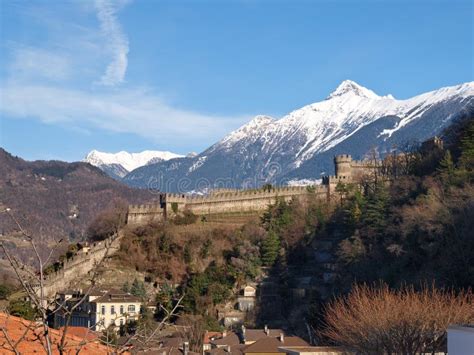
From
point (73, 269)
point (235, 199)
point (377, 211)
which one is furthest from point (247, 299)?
point (235, 199)

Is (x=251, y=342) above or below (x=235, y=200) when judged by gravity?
below

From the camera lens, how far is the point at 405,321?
125 feet

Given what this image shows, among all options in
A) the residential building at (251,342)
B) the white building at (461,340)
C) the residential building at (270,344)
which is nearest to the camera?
the white building at (461,340)

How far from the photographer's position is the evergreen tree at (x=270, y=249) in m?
73.4

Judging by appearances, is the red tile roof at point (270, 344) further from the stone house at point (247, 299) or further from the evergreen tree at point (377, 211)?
the evergreen tree at point (377, 211)

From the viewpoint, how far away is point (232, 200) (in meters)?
82.2

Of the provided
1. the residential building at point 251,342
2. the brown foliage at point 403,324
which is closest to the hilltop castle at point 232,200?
the residential building at point 251,342

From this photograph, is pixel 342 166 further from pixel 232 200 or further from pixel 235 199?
pixel 232 200

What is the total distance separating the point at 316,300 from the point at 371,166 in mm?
26883

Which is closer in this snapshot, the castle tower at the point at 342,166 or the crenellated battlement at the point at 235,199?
the crenellated battlement at the point at 235,199

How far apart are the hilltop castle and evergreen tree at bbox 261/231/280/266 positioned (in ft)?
26.7

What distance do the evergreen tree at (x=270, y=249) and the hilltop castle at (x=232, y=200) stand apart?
26.7ft

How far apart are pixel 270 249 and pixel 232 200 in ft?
32.6

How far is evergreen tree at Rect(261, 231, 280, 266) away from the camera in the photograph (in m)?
73.4
